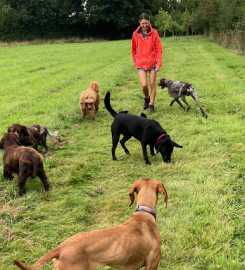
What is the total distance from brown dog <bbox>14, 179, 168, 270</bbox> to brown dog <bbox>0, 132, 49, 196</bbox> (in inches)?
71.6

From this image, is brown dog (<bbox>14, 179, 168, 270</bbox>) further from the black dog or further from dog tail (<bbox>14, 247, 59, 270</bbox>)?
the black dog

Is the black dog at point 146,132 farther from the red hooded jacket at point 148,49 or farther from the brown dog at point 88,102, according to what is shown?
the red hooded jacket at point 148,49

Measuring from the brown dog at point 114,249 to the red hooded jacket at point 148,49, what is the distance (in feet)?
18.0

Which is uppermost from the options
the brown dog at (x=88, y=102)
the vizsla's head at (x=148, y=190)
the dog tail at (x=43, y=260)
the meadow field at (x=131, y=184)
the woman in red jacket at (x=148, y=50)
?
the woman in red jacket at (x=148, y=50)

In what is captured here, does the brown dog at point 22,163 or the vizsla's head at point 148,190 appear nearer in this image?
the vizsla's head at point 148,190

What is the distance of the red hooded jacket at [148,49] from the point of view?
271 inches

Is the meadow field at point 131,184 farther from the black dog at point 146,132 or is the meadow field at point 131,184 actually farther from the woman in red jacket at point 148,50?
the woman in red jacket at point 148,50

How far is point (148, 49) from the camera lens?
6.95 meters

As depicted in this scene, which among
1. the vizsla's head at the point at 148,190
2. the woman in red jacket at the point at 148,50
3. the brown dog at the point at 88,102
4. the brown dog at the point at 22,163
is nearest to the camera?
the vizsla's head at the point at 148,190

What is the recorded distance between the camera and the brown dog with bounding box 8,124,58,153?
4367 mm

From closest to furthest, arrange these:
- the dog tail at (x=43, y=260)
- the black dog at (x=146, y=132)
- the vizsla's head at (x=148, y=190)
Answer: the dog tail at (x=43, y=260) < the vizsla's head at (x=148, y=190) < the black dog at (x=146, y=132)

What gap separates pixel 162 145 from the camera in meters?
4.28

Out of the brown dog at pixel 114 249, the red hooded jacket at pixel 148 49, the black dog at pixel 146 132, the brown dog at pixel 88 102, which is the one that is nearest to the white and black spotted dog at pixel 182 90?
the red hooded jacket at pixel 148 49

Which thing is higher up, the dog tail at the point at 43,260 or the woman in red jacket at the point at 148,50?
the woman in red jacket at the point at 148,50
